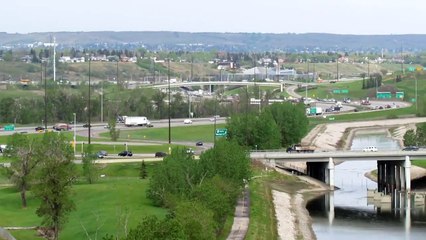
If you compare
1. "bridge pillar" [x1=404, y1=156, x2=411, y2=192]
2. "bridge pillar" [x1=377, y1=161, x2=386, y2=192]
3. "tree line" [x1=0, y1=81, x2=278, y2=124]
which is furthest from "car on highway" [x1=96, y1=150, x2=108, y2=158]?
"tree line" [x1=0, y1=81, x2=278, y2=124]

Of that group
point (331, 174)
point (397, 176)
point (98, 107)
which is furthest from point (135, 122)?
point (397, 176)

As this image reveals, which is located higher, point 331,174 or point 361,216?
point 331,174

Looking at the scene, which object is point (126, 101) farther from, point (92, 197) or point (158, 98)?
point (92, 197)

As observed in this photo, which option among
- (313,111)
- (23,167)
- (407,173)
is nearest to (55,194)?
(23,167)

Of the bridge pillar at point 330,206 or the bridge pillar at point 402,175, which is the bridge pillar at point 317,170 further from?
the bridge pillar at point 330,206

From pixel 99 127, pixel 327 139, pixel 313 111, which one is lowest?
pixel 327 139

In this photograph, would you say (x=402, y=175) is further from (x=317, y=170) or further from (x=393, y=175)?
(x=317, y=170)

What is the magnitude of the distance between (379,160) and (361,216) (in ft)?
70.0

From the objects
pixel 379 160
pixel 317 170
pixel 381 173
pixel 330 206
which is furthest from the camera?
pixel 317 170

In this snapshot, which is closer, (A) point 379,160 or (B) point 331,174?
(B) point 331,174

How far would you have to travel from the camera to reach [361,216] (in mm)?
88000

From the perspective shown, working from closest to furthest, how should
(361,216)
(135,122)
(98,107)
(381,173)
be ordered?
1. (361,216)
2. (381,173)
3. (135,122)
4. (98,107)

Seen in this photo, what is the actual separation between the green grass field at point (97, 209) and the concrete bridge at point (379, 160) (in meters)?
20.7

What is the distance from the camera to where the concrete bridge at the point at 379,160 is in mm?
105938
